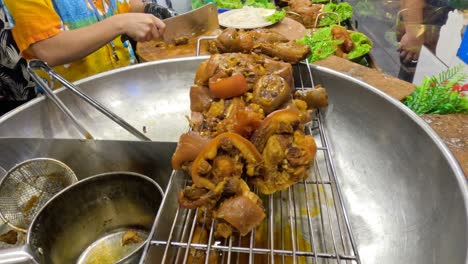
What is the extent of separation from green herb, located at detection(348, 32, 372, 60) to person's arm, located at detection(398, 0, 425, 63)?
337 mm

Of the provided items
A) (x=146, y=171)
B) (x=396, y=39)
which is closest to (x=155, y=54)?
(x=146, y=171)

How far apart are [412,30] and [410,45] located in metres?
0.14

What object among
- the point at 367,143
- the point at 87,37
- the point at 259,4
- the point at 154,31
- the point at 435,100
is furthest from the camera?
the point at 259,4

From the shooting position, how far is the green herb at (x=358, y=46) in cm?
315

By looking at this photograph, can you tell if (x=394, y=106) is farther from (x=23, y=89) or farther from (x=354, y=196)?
(x=23, y=89)

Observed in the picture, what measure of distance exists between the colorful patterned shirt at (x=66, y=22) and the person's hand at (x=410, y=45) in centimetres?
281

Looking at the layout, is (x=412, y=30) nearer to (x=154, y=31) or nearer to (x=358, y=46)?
(x=358, y=46)

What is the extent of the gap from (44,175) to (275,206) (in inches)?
48.7

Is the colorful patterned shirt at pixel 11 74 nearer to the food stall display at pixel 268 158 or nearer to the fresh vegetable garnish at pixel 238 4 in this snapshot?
the food stall display at pixel 268 158

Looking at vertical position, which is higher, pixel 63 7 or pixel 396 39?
pixel 63 7

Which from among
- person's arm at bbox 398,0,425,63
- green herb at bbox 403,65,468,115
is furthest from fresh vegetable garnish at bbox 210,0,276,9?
green herb at bbox 403,65,468,115

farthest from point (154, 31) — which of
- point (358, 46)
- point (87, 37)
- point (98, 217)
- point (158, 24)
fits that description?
point (358, 46)

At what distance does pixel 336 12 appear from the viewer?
162 inches

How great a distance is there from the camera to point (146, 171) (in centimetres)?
174
